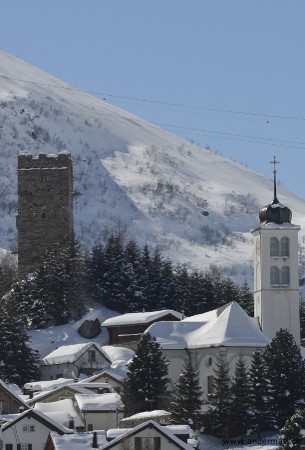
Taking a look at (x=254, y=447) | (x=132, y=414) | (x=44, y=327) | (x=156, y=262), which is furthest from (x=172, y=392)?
(x=156, y=262)

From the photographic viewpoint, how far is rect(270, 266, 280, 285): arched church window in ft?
355

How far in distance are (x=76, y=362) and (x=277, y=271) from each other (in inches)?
521

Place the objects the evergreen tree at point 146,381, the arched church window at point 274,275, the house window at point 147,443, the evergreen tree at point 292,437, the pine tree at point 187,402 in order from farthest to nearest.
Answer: the arched church window at point 274,275 < the evergreen tree at point 146,381 < the pine tree at point 187,402 < the house window at point 147,443 < the evergreen tree at point 292,437

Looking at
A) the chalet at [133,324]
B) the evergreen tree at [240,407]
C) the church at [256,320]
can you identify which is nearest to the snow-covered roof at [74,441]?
the evergreen tree at [240,407]

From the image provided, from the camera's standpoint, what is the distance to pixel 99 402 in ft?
289

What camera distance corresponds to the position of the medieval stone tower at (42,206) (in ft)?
412

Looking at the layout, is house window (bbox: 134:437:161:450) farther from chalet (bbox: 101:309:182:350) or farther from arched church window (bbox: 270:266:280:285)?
chalet (bbox: 101:309:182:350)

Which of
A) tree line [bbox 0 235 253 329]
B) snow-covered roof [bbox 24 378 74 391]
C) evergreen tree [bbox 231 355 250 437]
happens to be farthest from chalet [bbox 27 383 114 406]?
tree line [bbox 0 235 253 329]

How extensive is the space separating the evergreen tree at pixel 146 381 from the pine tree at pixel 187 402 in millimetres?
1675

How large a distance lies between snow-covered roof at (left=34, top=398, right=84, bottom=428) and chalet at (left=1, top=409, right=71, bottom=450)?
3567mm

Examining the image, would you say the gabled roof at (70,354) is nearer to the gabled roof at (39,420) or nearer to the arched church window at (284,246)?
the arched church window at (284,246)

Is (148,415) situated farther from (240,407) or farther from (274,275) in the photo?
(274,275)

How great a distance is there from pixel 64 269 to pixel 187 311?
8.32m

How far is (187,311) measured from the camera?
117 metres
